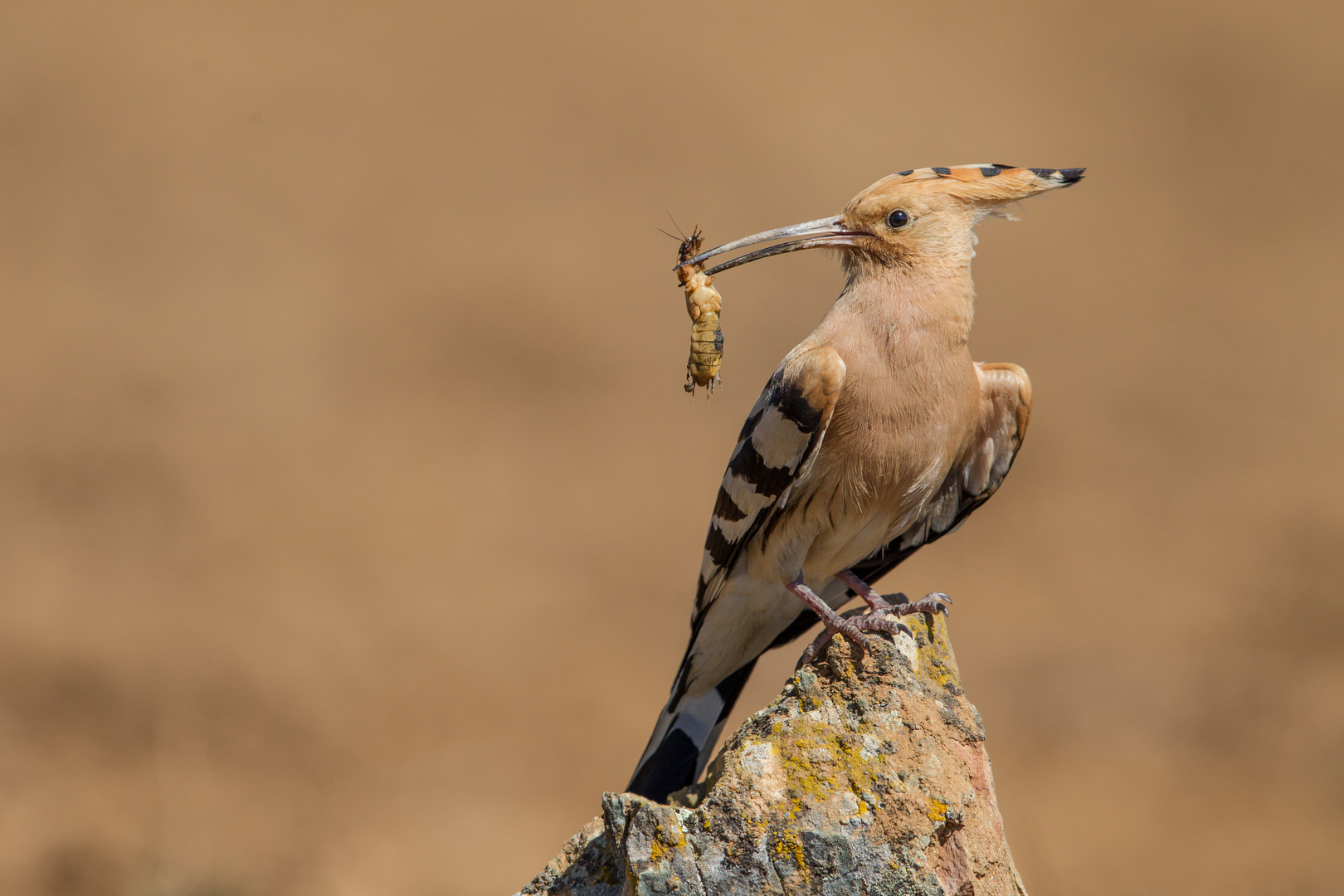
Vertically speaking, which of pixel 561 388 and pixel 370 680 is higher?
pixel 561 388

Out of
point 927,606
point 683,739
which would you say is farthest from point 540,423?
point 927,606

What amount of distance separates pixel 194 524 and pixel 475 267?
5.13m

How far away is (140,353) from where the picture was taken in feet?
45.7

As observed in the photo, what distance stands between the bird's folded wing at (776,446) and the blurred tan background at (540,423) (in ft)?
12.7

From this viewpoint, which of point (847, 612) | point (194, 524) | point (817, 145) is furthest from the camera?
point (817, 145)

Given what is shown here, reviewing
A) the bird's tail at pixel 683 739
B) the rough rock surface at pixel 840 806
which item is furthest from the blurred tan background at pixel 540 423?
the rough rock surface at pixel 840 806

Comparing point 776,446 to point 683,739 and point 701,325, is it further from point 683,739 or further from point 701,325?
point 683,739

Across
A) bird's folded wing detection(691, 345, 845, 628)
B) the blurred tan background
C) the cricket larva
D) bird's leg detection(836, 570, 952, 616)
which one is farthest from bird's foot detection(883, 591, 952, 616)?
the blurred tan background

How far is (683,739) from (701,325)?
160 centimetres

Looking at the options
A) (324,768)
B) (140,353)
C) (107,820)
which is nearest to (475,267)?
(140,353)

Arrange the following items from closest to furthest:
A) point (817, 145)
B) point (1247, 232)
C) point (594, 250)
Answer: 1. point (594, 250)
2. point (817, 145)
3. point (1247, 232)

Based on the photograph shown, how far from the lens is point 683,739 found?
4531 millimetres

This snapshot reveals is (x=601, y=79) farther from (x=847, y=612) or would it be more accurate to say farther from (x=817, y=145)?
(x=847, y=612)

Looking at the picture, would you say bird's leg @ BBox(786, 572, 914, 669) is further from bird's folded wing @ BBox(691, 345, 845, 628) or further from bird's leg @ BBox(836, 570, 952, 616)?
bird's folded wing @ BBox(691, 345, 845, 628)
